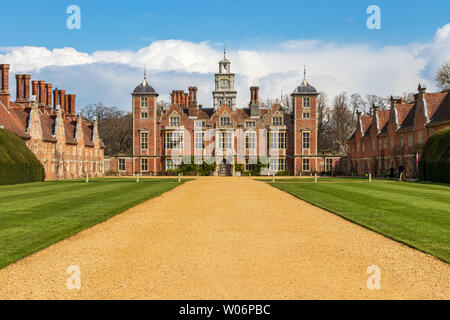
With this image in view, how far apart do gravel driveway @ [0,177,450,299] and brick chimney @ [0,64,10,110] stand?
3426 centimetres

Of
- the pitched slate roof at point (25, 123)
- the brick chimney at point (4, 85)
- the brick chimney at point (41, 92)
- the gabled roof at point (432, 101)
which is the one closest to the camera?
the gabled roof at point (432, 101)

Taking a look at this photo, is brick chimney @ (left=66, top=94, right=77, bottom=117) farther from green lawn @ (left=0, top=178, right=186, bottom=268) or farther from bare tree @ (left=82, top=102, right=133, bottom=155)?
green lawn @ (left=0, top=178, right=186, bottom=268)

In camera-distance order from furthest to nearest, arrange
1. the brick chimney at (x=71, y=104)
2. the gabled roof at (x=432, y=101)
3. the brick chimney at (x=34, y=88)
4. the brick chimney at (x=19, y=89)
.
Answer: the brick chimney at (x=71, y=104) < the brick chimney at (x=34, y=88) < the brick chimney at (x=19, y=89) < the gabled roof at (x=432, y=101)

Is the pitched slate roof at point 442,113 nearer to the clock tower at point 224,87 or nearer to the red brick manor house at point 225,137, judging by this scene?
the red brick manor house at point 225,137

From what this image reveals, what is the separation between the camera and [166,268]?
22.1ft

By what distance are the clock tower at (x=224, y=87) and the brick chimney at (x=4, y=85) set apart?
30089mm

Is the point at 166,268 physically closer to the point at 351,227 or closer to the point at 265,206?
the point at 351,227

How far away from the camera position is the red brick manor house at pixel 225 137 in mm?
52562

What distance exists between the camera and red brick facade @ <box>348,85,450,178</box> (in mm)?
37438

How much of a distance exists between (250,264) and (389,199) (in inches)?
460

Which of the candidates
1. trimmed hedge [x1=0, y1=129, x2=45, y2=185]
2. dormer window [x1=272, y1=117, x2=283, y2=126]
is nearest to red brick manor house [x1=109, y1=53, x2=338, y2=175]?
dormer window [x1=272, y1=117, x2=283, y2=126]

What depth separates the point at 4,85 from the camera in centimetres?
4000

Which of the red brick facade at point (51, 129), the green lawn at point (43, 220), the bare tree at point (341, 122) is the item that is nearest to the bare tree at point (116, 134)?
the red brick facade at point (51, 129)
